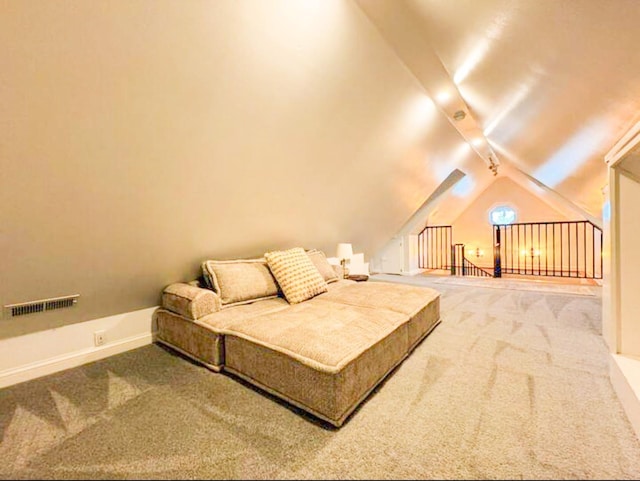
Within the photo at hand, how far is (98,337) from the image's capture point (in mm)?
2111

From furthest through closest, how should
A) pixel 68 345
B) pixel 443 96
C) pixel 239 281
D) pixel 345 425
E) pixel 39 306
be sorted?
pixel 443 96 → pixel 239 281 → pixel 68 345 → pixel 39 306 → pixel 345 425

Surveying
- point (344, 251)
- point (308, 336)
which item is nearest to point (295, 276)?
point (308, 336)

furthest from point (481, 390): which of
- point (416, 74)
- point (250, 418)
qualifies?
point (416, 74)

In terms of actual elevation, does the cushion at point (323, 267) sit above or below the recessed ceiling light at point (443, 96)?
below

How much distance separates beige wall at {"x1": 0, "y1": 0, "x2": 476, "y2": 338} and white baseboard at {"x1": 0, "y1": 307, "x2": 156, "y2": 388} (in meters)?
0.08

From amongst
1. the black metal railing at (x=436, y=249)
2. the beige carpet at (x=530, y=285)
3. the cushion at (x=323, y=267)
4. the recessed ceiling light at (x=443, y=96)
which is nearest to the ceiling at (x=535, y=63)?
the recessed ceiling light at (x=443, y=96)

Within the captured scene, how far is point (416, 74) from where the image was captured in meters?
2.49

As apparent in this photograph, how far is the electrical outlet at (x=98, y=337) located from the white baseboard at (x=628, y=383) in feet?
10.5

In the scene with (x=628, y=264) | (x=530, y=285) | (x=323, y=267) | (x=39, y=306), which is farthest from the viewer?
(x=530, y=285)

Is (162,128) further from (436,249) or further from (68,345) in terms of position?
(436,249)

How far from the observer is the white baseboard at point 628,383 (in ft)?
3.82

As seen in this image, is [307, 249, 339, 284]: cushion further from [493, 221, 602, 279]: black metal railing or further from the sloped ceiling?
[493, 221, 602, 279]: black metal railing

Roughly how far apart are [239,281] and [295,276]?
496mm

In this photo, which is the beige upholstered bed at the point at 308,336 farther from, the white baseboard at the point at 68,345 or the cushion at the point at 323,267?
the cushion at the point at 323,267
